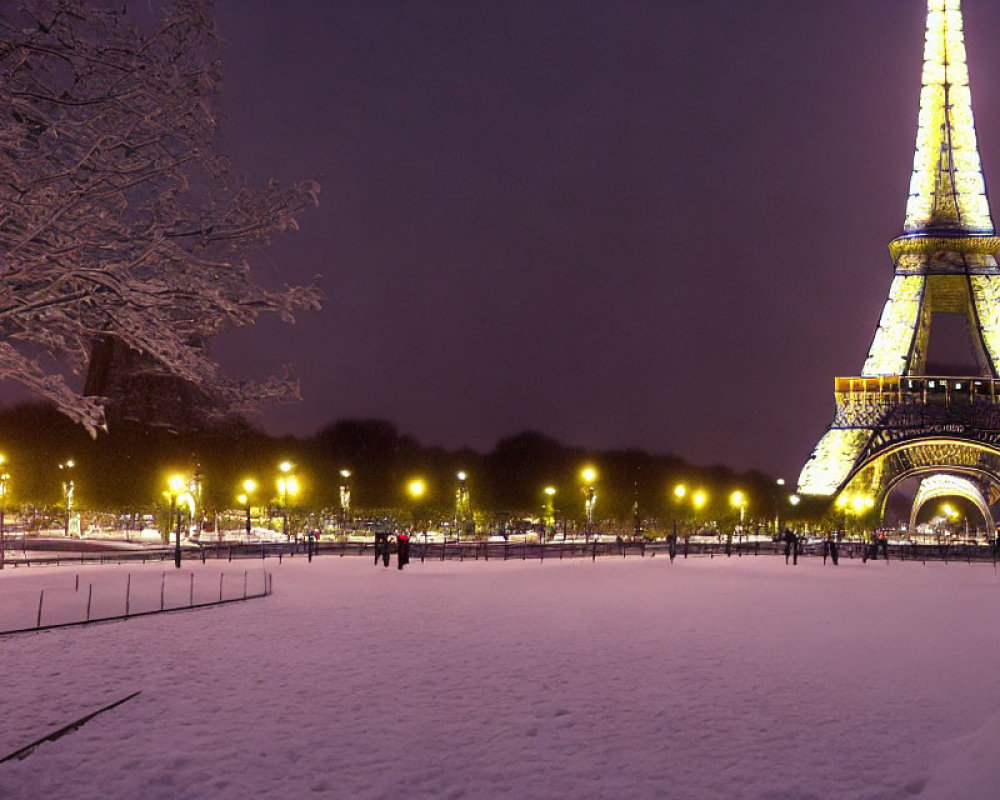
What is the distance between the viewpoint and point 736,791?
8898 mm

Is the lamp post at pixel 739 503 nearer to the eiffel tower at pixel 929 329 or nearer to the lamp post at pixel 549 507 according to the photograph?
the eiffel tower at pixel 929 329

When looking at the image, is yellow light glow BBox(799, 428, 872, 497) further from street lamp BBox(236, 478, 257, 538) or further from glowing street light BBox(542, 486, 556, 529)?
street lamp BBox(236, 478, 257, 538)

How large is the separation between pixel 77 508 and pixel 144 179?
72589mm

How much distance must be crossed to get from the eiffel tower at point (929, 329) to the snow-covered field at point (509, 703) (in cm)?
7114

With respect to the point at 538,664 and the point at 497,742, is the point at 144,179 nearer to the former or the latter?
the point at 497,742

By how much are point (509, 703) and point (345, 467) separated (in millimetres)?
83182

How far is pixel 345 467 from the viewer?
3711 inches

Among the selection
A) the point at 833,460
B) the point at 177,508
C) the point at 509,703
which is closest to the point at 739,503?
the point at 833,460

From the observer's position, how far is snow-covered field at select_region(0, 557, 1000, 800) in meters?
9.20

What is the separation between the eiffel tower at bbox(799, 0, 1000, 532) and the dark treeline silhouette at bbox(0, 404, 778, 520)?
65.7 ft

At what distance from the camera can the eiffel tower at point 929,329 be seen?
91.2 meters

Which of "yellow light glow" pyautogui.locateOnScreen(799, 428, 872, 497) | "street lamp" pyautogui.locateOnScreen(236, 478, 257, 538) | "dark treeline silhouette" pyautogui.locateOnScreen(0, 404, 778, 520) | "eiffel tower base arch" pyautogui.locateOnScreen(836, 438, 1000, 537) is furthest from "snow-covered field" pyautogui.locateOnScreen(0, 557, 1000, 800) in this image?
"eiffel tower base arch" pyautogui.locateOnScreen(836, 438, 1000, 537)

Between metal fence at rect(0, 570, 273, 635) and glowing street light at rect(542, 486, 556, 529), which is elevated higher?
glowing street light at rect(542, 486, 556, 529)

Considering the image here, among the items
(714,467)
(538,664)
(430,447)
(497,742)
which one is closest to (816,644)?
(538,664)
